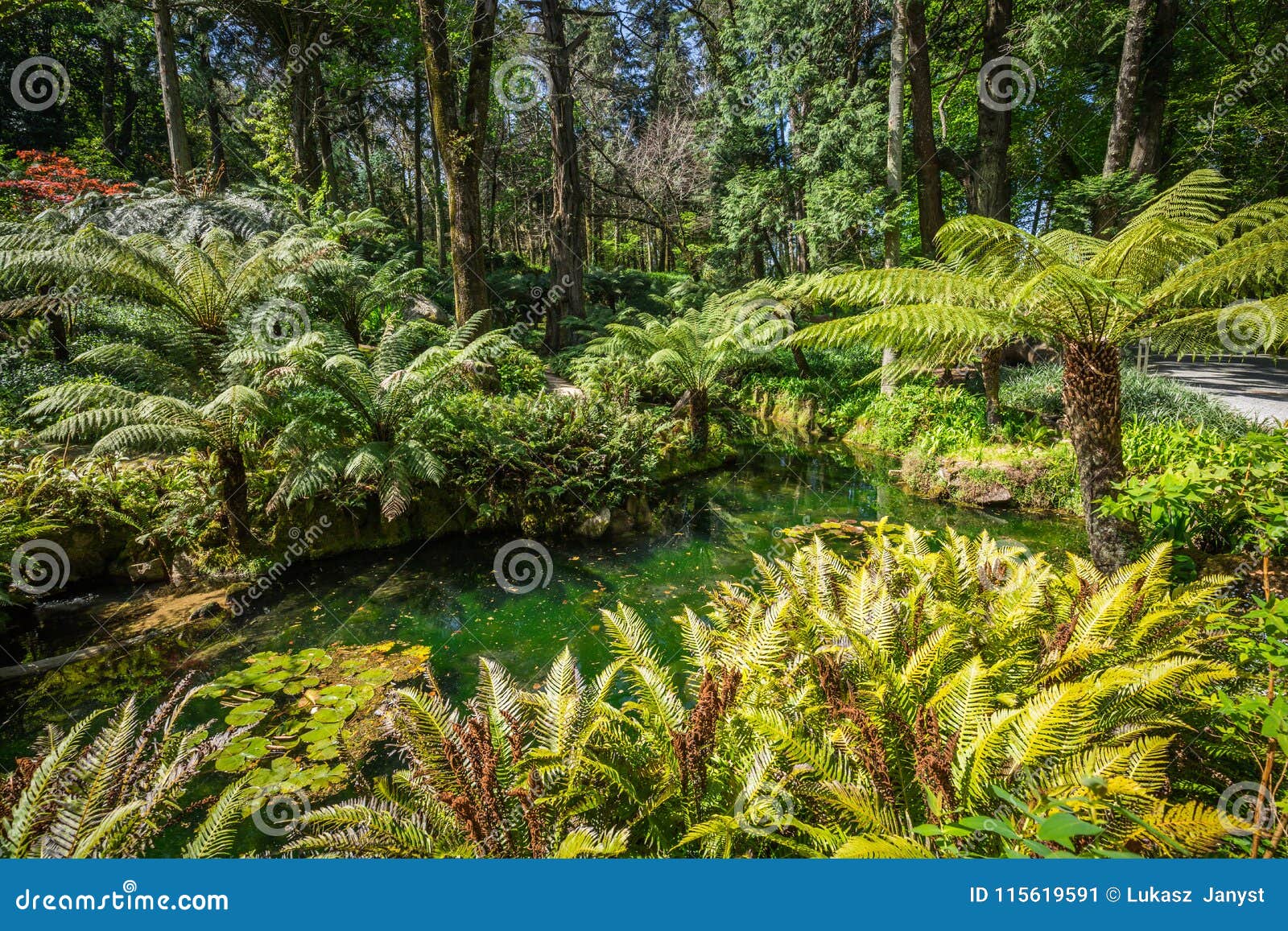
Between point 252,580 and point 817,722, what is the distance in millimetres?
4430

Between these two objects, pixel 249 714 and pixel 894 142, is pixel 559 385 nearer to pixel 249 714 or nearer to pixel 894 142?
pixel 894 142

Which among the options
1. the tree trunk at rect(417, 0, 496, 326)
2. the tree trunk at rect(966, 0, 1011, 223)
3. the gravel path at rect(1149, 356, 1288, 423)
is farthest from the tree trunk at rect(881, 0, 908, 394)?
the tree trunk at rect(417, 0, 496, 326)

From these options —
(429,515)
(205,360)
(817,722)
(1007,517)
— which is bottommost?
(1007,517)

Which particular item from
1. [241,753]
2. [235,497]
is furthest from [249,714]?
[235,497]

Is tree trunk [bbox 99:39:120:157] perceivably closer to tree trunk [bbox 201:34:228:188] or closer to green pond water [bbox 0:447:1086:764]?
tree trunk [bbox 201:34:228:188]

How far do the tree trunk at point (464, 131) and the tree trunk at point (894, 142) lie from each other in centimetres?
596

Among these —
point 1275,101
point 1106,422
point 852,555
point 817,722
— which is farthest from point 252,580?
point 1275,101

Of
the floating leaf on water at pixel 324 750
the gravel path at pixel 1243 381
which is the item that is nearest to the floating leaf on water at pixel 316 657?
the floating leaf on water at pixel 324 750

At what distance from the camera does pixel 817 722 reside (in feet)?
5.25

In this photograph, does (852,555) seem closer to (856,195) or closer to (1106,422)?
(1106,422)

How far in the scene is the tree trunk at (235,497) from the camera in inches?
171

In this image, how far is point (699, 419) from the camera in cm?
812

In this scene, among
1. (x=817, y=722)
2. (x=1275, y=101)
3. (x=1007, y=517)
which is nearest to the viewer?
(x=817, y=722)

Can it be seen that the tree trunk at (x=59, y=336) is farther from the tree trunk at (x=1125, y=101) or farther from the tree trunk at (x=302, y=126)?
the tree trunk at (x=1125, y=101)
